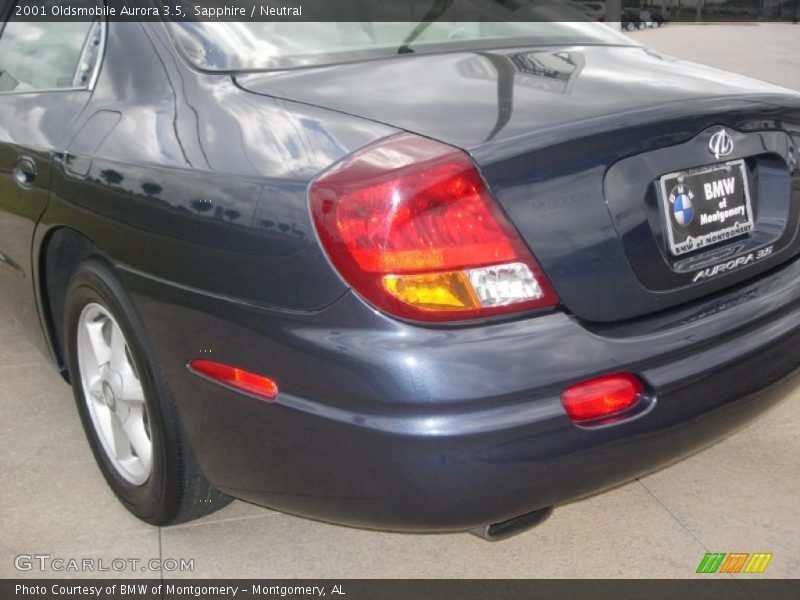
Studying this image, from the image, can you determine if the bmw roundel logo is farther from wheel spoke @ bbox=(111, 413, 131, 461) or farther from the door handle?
the door handle

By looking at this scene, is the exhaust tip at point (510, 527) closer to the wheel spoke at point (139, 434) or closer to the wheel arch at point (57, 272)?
the wheel spoke at point (139, 434)

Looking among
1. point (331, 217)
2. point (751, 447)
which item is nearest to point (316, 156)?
point (331, 217)

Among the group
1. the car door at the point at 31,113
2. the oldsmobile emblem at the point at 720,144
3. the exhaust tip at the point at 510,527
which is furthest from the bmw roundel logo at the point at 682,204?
the car door at the point at 31,113

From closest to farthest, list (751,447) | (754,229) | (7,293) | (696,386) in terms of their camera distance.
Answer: (696,386), (754,229), (751,447), (7,293)

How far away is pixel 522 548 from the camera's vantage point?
2.72m

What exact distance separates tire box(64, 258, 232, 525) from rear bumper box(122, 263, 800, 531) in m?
0.21

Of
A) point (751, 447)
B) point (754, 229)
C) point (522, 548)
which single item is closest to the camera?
point (754, 229)

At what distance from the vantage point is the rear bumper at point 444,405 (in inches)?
77.8

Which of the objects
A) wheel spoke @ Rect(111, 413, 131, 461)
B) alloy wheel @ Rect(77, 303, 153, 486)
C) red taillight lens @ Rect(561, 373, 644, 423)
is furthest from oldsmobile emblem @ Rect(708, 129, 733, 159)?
wheel spoke @ Rect(111, 413, 131, 461)

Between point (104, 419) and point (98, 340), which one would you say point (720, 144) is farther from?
point (104, 419)

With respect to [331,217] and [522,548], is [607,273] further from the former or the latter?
[522,548]

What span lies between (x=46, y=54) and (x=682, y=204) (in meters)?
2.12

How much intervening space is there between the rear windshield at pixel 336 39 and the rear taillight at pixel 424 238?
728 millimetres

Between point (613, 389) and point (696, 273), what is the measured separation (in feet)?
1.25
